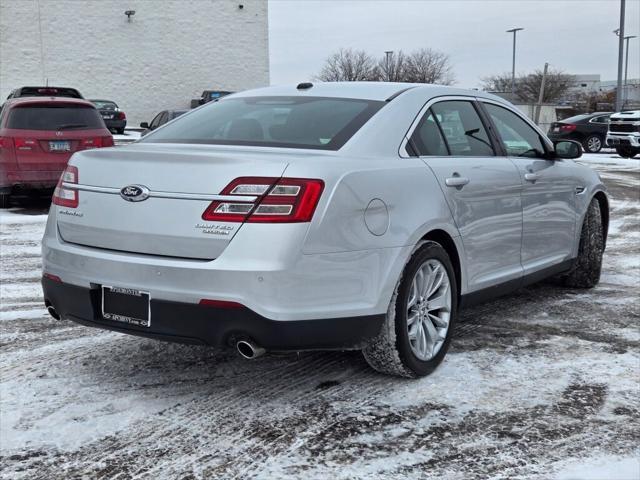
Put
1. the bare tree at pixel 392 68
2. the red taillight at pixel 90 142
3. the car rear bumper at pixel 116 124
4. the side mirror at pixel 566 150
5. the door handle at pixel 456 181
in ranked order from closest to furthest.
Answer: the door handle at pixel 456 181
the side mirror at pixel 566 150
the red taillight at pixel 90 142
the car rear bumper at pixel 116 124
the bare tree at pixel 392 68

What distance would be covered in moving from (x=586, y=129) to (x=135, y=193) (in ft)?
81.3

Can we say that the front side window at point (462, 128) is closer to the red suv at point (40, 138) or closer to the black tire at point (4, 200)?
the red suv at point (40, 138)

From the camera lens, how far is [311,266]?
11.3 ft

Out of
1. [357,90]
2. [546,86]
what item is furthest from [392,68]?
[357,90]

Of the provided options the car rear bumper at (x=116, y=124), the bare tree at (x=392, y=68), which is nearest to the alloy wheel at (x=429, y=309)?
the car rear bumper at (x=116, y=124)

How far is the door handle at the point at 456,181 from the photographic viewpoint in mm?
4293

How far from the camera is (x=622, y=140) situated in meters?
23.9

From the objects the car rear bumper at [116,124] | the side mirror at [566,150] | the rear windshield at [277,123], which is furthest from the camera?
the car rear bumper at [116,124]

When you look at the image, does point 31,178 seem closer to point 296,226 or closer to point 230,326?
point 230,326

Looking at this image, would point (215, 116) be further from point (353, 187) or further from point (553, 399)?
point (553, 399)

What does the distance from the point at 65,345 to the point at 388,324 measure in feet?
6.79

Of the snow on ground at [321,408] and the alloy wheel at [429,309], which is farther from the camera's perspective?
the alloy wheel at [429,309]

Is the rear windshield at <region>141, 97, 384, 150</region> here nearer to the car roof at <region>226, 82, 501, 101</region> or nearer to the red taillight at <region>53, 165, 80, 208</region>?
the car roof at <region>226, 82, 501, 101</region>

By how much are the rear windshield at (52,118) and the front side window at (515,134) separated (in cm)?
745
